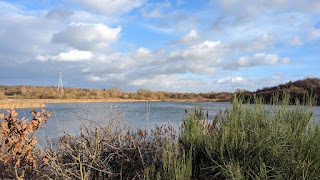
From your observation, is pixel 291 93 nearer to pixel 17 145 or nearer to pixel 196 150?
pixel 196 150

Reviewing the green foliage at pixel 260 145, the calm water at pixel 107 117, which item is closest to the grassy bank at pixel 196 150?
the green foliage at pixel 260 145

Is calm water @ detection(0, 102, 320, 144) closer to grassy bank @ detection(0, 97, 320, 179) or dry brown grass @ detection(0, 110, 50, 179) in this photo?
grassy bank @ detection(0, 97, 320, 179)

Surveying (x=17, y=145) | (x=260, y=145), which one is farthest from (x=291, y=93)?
(x=17, y=145)

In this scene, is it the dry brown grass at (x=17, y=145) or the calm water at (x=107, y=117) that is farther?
the calm water at (x=107, y=117)

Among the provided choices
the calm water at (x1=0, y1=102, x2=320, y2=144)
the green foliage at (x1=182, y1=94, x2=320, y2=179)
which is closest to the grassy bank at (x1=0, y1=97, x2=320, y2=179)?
the green foliage at (x1=182, y1=94, x2=320, y2=179)

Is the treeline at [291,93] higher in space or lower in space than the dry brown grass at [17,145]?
higher

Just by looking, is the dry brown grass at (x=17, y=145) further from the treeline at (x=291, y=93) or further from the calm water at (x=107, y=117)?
the treeline at (x=291, y=93)

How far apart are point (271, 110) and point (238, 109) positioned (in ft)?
1.94

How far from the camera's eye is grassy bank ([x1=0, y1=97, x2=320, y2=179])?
471cm

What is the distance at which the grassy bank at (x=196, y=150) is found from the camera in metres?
4.71

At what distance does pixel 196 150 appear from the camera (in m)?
5.59

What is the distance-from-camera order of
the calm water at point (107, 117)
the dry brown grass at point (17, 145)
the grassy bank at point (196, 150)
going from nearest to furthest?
1. the grassy bank at point (196, 150)
2. the dry brown grass at point (17, 145)
3. the calm water at point (107, 117)

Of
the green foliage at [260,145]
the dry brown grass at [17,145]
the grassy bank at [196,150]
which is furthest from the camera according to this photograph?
the dry brown grass at [17,145]

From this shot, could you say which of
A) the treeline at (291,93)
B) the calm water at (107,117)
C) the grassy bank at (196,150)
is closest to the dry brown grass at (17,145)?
the grassy bank at (196,150)
